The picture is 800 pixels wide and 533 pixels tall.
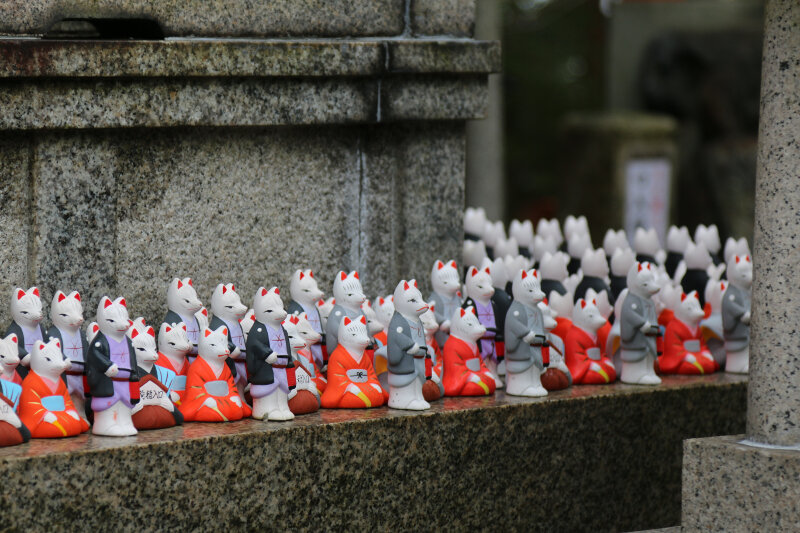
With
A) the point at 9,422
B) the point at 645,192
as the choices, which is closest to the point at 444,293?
the point at 9,422

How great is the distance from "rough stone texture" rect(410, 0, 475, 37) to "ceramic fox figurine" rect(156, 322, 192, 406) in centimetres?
201

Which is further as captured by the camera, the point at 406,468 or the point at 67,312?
the point at 406,468

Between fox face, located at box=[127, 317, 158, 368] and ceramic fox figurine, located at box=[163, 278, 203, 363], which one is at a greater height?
ceramic fox figurine, located at box=[163, 278, 203, 363]

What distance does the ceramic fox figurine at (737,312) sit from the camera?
5.89 meters

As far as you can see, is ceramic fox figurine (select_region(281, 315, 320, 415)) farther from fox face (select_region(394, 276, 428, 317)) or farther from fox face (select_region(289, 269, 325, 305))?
fox face (select_region(394, 276, 428, 317))

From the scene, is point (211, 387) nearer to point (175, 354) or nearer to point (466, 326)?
point (175, 354)

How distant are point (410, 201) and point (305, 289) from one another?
38.9 inches

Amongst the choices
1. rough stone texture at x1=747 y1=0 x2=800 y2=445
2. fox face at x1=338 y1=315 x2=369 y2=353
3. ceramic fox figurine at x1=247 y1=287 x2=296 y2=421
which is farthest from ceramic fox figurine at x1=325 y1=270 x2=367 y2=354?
rough stone texture at x1=747 y1=0 x2=800 y2=445

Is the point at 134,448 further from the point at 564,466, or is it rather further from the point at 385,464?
the point at 564,466

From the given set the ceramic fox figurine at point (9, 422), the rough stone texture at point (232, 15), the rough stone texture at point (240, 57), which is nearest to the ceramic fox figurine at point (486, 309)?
the rough stone texture at point (240, 57)

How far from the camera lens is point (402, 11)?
589 cm

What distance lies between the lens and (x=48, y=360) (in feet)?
14.1

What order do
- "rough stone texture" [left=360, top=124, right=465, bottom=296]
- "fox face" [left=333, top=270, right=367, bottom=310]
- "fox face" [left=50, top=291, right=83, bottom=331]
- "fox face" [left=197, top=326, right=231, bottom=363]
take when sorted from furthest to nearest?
1. "rough stone texture" [left=360, top=124, right=465, bottom=296]
2. "fox face" [left=333, top=270, right=367, bottom=310]
3. "fox face" [left=197, top=326, right=231, bottom=363]
4. "fox face" [left=50, top=291, right=83, bottom=331]

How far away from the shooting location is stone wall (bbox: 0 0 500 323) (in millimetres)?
4984
